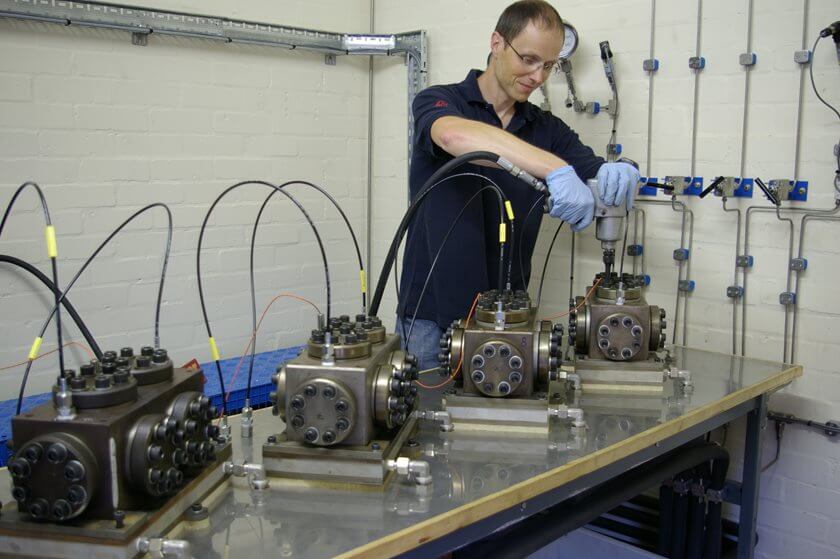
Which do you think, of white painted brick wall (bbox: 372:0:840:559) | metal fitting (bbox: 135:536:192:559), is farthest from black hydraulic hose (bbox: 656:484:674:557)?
metal fitting (bbox: 135:536:192:559)

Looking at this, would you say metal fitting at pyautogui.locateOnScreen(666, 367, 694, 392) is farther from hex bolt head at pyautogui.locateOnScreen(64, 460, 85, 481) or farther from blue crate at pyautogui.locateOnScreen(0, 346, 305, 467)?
hex bolt head at pyautogui.locateOnScreen(64, 460, 85, 481)

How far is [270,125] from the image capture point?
329 cm

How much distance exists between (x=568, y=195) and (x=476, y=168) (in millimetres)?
426

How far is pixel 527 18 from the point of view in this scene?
2178mm

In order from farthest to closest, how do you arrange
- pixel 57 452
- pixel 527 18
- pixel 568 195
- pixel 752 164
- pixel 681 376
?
pixel 752 164
pixel 527 18
pixel 681 376
pixel 568 195
pixel 57 452

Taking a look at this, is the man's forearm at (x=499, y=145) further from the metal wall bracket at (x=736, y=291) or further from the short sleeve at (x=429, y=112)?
the metal wall bracket at (x=736, y=291)

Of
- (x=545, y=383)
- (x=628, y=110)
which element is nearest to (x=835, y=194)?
(x=628, y=110)

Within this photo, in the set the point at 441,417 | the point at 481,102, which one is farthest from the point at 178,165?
the point at 441,417

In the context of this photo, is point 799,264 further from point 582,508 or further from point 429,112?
point 429,112

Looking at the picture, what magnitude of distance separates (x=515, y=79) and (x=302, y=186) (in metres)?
1.44

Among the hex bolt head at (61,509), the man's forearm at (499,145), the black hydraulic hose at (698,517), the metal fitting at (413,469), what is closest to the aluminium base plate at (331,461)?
the metal fitting at (413,469)

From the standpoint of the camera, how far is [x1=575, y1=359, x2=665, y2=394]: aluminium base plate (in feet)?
6.18

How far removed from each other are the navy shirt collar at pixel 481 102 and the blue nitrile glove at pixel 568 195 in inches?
21.5

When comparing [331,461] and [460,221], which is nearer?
[331,461]
